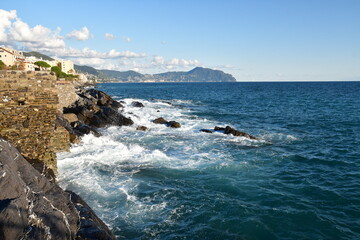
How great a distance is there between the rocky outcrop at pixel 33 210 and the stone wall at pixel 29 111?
9.34ft

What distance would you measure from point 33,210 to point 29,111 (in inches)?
221

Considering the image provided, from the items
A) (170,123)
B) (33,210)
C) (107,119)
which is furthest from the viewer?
(170,123)

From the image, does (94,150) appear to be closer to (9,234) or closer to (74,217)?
(74,217)

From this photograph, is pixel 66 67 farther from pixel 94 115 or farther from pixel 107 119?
pixel 107 119

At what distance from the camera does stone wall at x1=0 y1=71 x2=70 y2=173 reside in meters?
10.5

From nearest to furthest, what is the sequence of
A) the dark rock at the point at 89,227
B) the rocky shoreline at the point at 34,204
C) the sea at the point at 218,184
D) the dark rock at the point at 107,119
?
the rocky shoreline at the point at 34,204
the dark rock at the point at 89,227
the sea at the point at 218,184
the dark rock at the point at 107,119

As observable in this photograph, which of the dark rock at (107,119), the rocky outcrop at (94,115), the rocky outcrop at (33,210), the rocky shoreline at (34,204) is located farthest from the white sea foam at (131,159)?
the rocky outcrop at (33,210)

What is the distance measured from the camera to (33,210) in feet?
21.4

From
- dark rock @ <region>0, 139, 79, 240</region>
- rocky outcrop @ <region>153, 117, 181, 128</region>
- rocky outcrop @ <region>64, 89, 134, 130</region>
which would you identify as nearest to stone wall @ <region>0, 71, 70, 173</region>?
dark rock @ <region>0, 139, 79, 240</region>

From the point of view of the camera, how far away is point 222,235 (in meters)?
9.70

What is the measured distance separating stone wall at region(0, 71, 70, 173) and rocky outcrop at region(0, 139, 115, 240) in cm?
285

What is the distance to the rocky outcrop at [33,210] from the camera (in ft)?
19.2

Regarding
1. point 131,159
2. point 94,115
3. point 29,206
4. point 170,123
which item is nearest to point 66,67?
point 94,115

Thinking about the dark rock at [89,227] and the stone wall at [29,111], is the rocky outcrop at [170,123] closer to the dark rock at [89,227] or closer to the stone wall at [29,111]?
the stone wall at [29,111]
